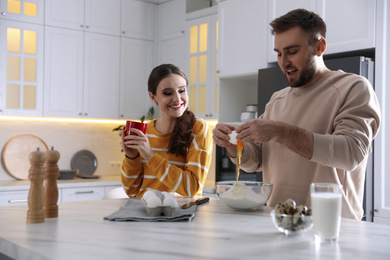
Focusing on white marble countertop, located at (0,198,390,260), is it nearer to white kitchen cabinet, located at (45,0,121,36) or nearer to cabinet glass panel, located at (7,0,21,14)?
cabinet glass panel, located at (7,0,21,14)

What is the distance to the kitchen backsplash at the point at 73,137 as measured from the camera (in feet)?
14.5

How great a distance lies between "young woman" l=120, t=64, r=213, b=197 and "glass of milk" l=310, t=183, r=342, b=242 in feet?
2.79

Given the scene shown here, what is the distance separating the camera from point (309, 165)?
1732 mm

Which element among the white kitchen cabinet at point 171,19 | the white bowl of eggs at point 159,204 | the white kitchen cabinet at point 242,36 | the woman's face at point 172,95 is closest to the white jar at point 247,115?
the white kitchen cabinet at point 242,36

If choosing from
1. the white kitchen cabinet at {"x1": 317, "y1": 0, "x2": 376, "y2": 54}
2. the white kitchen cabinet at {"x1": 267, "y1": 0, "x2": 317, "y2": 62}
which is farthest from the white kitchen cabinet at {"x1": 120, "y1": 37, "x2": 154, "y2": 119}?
the white kitchen cabinet at {"x1": 317, "y1": 0, "x2": 376, "y2": 54}

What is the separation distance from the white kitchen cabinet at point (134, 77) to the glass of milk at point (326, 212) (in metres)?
3.73

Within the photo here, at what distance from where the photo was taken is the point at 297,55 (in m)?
1.81

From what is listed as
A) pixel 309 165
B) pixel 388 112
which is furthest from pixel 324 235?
pixel 388 112

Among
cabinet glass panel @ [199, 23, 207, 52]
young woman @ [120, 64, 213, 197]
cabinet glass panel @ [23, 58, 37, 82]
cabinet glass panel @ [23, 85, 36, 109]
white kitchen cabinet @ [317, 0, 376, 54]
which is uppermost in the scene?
cabinet glass panel @ [199, 23, 207, 52]

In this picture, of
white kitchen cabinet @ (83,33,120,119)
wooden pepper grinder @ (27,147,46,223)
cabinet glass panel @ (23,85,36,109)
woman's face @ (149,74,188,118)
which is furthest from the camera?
white kitchen cabinet @ (83,33,120,119)

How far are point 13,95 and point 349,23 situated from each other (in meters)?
2.87

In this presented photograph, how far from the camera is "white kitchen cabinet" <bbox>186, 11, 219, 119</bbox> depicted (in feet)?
13.8

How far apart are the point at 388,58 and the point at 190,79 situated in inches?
84.2

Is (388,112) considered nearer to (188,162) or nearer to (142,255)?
(188,162)
